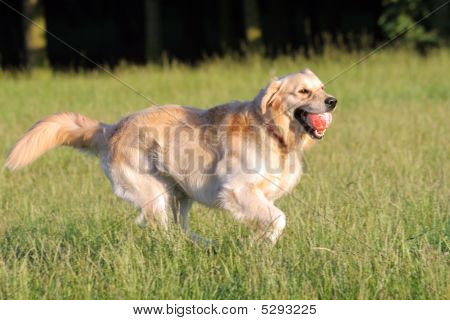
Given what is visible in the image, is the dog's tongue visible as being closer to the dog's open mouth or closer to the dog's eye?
the dog's open mouth

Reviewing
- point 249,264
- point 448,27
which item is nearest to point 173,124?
point 249,264

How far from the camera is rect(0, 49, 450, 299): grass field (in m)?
4.42

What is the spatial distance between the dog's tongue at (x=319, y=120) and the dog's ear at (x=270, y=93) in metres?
0.30

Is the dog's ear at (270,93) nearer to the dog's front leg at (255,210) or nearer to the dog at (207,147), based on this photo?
the dog at (207,147)

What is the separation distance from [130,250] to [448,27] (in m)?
18.5

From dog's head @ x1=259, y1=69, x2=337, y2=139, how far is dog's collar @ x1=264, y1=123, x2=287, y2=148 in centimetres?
5

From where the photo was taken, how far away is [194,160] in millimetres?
6031

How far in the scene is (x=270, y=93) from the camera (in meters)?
5.84

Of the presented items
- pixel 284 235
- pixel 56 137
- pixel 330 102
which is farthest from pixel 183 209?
pixel 330 102

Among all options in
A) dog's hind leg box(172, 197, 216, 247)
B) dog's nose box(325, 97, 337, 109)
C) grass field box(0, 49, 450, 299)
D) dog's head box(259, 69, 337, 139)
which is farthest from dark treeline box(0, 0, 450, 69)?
dog's nose box(325, 97, 337, 109)

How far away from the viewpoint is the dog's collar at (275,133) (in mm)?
5877

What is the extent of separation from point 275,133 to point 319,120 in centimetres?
34

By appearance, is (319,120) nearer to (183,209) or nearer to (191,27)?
(183,209)

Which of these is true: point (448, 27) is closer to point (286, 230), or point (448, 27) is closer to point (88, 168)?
point (88, 168)
